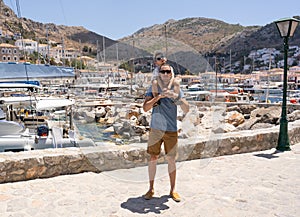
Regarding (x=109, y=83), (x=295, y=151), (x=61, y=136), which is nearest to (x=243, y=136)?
(x=295, y=151)

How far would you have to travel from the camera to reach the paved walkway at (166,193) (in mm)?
3137

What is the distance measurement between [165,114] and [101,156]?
1.53 m

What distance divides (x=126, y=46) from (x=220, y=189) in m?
2.44

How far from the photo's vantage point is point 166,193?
365 cm

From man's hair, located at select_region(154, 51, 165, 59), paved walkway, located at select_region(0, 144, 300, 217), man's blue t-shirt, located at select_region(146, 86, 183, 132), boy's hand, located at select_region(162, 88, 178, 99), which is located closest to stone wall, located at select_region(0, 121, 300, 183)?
paved walkway, located at select_region(0, 144, 300, 217)

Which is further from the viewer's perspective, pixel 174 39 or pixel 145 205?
pixel 174 39

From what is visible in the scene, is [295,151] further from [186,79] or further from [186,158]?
[186,79]

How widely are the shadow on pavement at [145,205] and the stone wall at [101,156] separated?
109 cm

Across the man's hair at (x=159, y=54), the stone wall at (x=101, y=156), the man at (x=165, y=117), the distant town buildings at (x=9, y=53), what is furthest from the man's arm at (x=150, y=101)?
the distant town buildings at (x=9, y=53)

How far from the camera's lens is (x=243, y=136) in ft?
18.4

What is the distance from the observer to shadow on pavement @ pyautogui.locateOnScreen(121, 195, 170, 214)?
10.4ft

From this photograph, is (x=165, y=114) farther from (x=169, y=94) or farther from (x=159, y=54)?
(x=159, y=54)

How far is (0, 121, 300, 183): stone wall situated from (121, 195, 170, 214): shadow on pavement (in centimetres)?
109

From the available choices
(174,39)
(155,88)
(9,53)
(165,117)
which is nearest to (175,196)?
(165,117)
